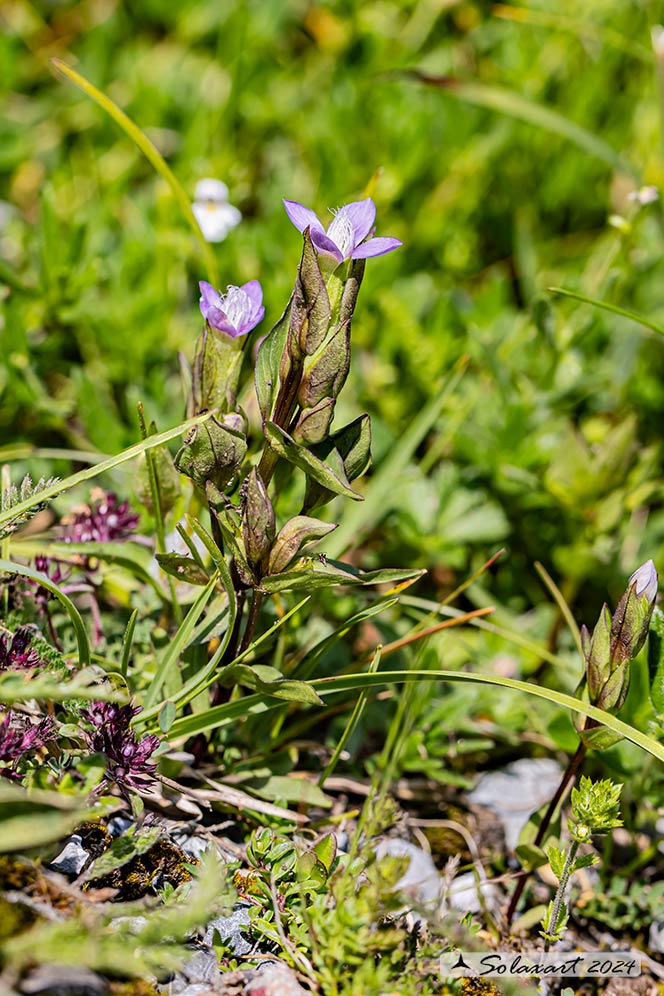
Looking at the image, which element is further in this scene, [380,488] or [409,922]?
[380,488]

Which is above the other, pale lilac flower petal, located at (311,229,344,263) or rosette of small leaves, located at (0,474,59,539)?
pale lilac flower petal, located at (311,229,344,263)

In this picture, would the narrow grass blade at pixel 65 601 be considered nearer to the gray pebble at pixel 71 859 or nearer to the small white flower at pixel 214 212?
the gray pebble at pixel 71 859

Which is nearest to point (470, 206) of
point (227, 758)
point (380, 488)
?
point (380, 488)

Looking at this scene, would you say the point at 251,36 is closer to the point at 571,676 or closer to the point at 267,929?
the point at 571,676

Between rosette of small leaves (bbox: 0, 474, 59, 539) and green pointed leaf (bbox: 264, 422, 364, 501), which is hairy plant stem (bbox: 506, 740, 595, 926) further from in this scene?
rosette of small leaves (bbox: 0, 474, 59, 539)

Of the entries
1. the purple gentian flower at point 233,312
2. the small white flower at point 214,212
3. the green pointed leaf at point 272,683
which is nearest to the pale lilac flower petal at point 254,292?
the purple gentian flower at point 233,312

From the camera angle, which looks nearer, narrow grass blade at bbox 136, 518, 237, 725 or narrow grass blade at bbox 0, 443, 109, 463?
narrow grass blade at bbox 136, 518, 237, 725

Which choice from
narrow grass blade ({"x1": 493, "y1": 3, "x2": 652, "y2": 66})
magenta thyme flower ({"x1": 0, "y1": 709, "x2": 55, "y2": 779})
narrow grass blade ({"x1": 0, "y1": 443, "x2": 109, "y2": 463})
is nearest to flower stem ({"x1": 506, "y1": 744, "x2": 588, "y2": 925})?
magenta thyme flower ({"x1": 0, "y1": 709, "x2": 55, "y2": 779})
